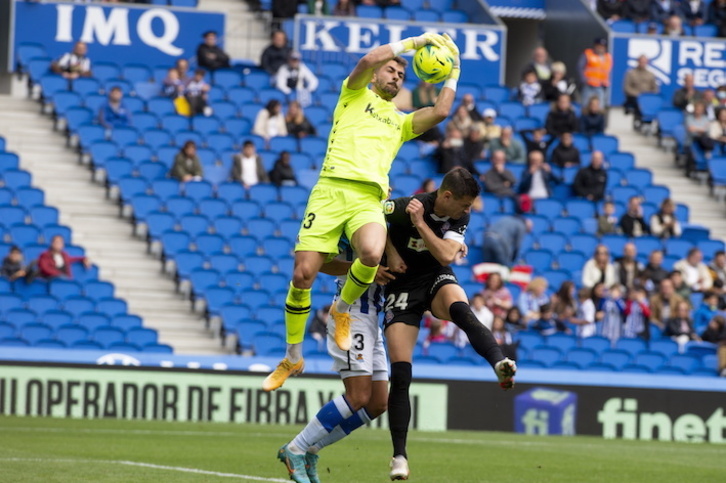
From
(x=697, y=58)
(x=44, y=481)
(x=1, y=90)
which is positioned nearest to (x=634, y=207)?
(x=697, y=58)

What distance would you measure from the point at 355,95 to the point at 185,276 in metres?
10.6

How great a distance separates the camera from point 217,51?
77.5 feet

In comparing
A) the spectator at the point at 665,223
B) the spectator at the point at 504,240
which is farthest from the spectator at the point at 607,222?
the spectator at the point at 504,240

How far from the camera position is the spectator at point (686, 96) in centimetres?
2525

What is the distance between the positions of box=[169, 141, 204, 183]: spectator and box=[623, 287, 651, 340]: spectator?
6.68 m

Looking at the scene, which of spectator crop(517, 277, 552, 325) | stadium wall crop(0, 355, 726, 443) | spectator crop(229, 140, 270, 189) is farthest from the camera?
spectator crop(229, 140, 270, 189)

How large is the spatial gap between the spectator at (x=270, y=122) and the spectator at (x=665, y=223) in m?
6.14

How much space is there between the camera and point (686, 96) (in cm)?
2530

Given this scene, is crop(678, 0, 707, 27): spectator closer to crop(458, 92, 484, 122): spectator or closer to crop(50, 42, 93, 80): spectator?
crop(458, 92, 484, 122): spectator

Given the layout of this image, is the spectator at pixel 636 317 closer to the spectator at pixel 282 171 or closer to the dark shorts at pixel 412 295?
the spectator at pixel 282 171

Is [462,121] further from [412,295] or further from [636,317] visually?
[412,295]

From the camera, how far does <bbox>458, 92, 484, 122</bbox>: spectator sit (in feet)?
74.9

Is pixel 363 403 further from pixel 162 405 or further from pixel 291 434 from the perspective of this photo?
pixel 162 405

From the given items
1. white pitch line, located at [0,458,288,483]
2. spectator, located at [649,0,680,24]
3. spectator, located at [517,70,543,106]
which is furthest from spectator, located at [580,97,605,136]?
white pitch line, located at [0,458,288,483]
